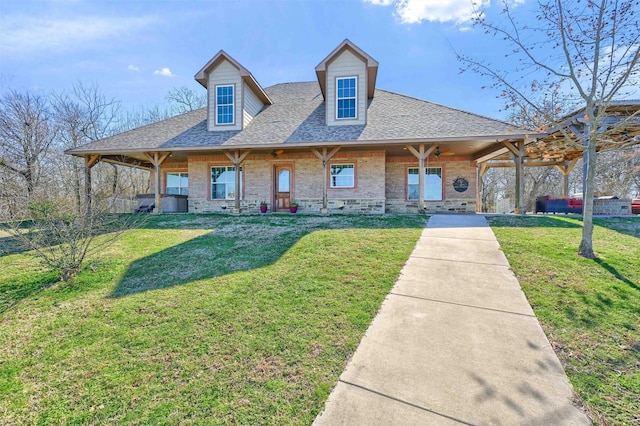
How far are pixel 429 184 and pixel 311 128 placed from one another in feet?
20.6

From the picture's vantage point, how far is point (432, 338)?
304 centimetres

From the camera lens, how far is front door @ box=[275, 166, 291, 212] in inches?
531

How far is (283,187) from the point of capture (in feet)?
44.8

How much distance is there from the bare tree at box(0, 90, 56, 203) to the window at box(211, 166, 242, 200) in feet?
32.8

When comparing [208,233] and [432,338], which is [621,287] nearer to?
[432,338]

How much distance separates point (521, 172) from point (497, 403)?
10.4 m

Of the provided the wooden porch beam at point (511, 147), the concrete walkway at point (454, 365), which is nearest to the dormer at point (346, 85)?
the wooden porch beam at point (511, 147)

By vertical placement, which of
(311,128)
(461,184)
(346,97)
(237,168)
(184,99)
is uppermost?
(184,99)

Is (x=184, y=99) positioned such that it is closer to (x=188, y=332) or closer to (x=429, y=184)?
(x=429, y=184)

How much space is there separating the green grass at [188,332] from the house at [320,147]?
6.35 m

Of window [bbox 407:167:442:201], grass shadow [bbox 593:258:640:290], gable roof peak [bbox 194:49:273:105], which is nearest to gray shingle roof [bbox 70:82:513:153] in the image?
gable roof peak [bbox 194:49:273:105]

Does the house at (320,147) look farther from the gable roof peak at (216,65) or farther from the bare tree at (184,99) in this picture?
the bare tree at (184,99)

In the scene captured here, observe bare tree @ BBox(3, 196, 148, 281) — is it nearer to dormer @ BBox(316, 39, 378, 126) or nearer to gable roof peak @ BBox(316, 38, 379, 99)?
dormer @ BBox(316, 39, 378, 126)

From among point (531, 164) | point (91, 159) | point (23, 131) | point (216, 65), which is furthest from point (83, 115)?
point (531, 164)
